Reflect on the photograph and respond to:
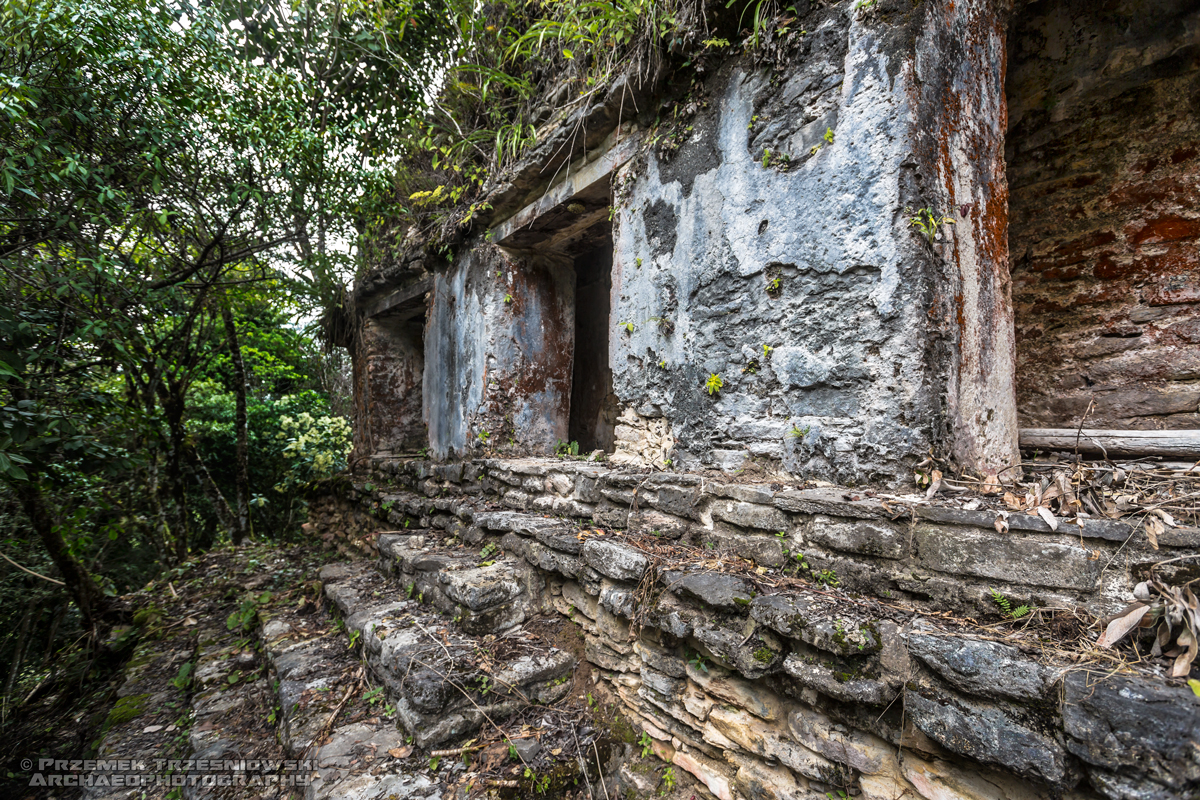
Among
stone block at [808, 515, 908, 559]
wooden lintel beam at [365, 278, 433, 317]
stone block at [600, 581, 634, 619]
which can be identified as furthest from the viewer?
wooden lintel beam at [365, 278, 433, 317]

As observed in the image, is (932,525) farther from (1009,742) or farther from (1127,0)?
(1127,0)

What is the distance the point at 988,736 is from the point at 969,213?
4.92 feet

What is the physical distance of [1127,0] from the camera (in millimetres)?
2260

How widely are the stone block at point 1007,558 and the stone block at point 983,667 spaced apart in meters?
→ 0.20

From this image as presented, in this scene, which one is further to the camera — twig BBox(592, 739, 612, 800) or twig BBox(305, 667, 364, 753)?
twig BBox(305, 667, 364, 753)

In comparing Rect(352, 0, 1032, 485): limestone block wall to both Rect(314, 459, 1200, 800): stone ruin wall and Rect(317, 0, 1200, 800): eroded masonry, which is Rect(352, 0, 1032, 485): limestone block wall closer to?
Rect(317, 0, 1200, 800): eroded masonry

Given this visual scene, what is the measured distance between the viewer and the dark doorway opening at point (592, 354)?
15.8ft

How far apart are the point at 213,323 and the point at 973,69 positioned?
6890 mm

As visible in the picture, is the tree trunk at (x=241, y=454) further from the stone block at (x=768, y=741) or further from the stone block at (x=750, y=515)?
the stone block at (x=768, y=741)

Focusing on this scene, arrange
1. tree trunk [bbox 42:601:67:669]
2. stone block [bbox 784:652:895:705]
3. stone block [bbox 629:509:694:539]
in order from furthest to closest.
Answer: tree trunk [bbox 42:601:67:669] → stone block [bbox 629:509:694:539] → stone block [bbox 784:652:895:705]

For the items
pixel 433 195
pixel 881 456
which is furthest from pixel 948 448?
pixel 433 195

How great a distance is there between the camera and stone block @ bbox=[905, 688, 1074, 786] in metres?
1.02

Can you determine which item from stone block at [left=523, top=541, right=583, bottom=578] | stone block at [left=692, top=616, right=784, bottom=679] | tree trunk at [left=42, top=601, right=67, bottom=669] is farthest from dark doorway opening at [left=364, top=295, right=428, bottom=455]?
stone block at [left=692, top=616, right=784, bottom=679]

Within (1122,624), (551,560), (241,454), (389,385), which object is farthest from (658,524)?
(241,454)
